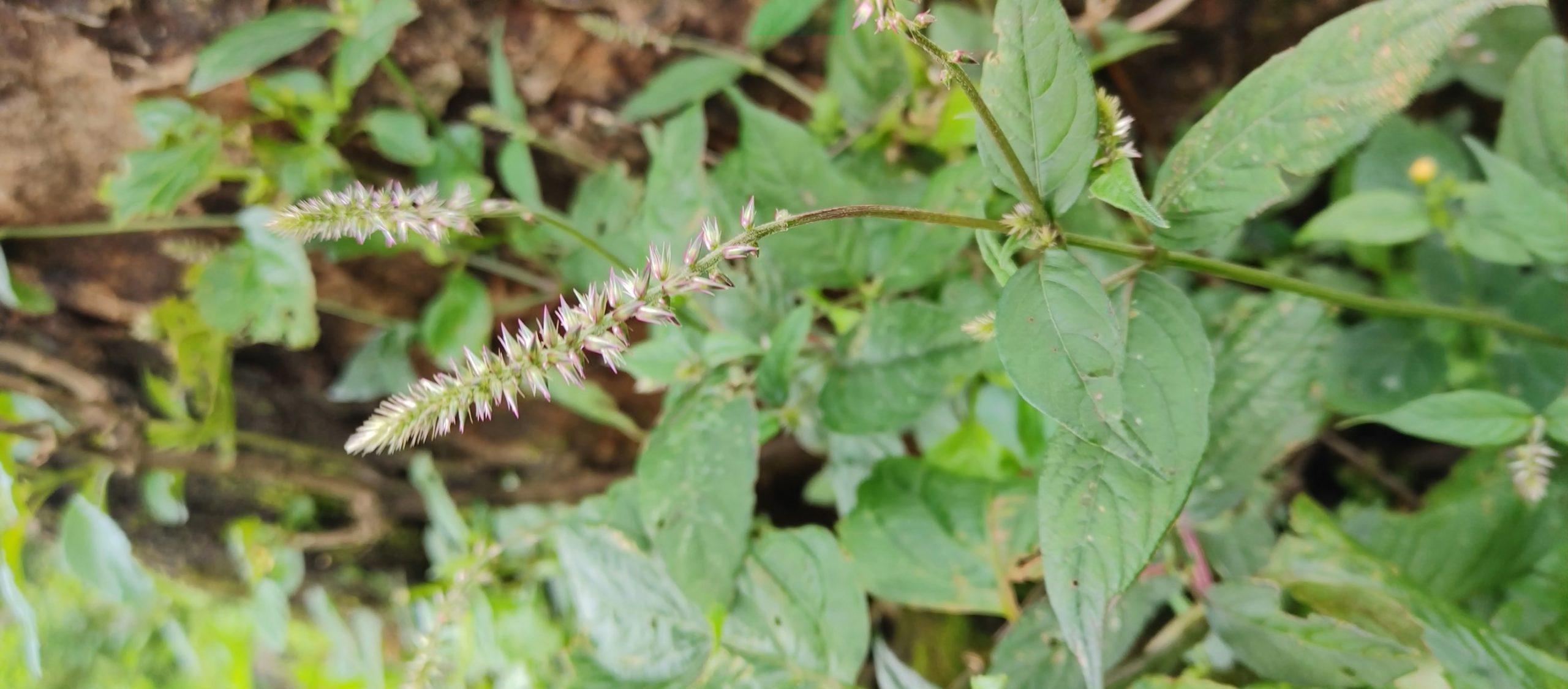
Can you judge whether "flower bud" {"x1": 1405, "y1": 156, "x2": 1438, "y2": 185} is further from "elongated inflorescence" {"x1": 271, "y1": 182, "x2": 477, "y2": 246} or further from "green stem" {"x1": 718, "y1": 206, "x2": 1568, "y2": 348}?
"elongated inflorescence" {"x1": 271, "y1": 182, "x2": 477, "y2": 246}

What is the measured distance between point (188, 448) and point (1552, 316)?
2.16 meters

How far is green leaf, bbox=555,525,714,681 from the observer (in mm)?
1026

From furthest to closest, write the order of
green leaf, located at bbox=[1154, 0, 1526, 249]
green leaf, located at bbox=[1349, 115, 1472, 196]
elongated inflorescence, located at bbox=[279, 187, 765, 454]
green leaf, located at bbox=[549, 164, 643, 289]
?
green leaf, located at bbox=[549, 164, 643, 289] < green leaf, located at bbox=[1349, 115, 1472, 196] < green leaf, located at bbox=[1154, 0, 1526, 249] < elongated inflorescence, located at bbox=[279, 187, 765, 454]

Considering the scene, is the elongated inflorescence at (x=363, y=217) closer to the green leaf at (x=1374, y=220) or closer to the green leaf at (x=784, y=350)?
the green leaf at (x=784, y=350)

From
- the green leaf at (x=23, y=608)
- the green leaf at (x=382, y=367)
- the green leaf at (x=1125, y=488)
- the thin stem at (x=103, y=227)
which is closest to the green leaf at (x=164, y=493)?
the green leaf at (x=23, y=608)

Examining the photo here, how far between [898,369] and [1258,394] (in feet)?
1.40

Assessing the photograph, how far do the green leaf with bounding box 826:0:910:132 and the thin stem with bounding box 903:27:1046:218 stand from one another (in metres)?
0.63

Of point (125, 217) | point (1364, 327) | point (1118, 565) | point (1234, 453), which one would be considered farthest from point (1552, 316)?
point (125, 217)

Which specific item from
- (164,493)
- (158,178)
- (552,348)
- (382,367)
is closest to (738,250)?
(552,348)

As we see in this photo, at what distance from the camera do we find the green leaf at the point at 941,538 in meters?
0.99

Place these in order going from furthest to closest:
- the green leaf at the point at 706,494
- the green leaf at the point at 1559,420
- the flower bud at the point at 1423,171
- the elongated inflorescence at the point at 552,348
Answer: the flower bud at the point at 1423,171 → the green leaf at the point at 706,494 → the green leaf at the point at 1559,420 → the elongated inflorescence at the point at 552,348

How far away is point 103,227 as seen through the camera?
1.24 metres

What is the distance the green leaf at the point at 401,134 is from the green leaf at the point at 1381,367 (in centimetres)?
139

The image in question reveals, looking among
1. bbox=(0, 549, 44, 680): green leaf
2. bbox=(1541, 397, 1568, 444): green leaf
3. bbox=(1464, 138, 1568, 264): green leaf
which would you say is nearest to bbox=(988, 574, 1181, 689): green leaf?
bbox=(1541, 397, 1568, 444): green leaf
